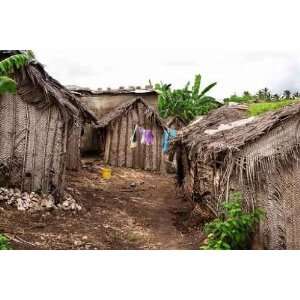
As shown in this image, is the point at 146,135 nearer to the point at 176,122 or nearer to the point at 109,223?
the point at 176,122

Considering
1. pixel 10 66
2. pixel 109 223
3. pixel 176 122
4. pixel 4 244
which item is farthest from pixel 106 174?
pixel 4 244

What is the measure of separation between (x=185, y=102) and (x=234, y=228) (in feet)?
39.9

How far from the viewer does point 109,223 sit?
336 inches

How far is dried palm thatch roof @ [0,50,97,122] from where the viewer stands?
326 inches

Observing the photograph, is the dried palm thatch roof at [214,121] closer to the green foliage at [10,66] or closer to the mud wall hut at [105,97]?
the green foliage at [10,66]

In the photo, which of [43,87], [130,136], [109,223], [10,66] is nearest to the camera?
[10,66]

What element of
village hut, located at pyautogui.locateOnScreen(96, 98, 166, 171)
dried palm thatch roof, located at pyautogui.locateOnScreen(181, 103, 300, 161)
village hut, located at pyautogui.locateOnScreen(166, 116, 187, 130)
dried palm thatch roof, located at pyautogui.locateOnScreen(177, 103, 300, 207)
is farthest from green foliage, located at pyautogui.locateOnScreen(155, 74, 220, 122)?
dried palm thatch roof, located at pyautogui.locateOnScreen(177, 103, 300, 207)

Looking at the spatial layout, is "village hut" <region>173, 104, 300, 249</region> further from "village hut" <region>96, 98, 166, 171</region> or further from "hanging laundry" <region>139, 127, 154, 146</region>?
"village hut" <region>96, 98, 166, 171</region>

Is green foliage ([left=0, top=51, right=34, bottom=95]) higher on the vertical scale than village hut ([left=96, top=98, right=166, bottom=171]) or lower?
higher

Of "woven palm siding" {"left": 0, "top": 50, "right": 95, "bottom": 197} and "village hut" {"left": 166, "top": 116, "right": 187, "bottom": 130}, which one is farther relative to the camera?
"village hut" {"left": 166, "top": 116, "right": 187, "bottom": 130}

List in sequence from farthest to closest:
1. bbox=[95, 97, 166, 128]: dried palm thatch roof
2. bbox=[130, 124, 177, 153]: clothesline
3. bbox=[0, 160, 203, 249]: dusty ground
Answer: bbox=[95, 97, 166, 128]: dried palm thatch roof < bbox=[130, 124, 177, 153]: clothesline < bbox=[0, 160, 203, 249]: dusty ground

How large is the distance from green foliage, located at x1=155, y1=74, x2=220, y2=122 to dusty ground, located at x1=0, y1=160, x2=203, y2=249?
20.8 feet

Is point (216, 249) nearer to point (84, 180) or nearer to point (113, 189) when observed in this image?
point (113, 189)

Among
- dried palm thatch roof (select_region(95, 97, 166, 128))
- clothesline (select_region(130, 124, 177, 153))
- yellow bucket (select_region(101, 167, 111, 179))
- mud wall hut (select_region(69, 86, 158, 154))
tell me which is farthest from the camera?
mud wall hut (select_region(69, 86, 158, 154))
